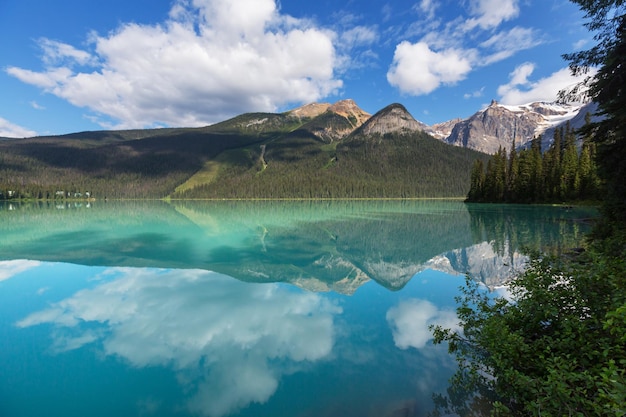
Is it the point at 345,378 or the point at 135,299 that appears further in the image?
the point at 135,299

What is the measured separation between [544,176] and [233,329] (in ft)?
317

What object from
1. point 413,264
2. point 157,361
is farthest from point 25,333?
point 413,264

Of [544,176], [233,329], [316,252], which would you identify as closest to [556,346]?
[233,329]

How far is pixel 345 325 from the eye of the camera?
13906 millimetres

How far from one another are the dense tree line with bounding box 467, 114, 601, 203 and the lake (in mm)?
55530

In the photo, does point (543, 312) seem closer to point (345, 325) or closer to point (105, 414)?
point (345, 325)

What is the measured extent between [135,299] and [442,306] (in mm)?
16986

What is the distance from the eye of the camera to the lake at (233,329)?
8789 millimetres

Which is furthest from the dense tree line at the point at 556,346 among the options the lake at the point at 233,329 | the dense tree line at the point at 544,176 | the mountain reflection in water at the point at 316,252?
the dense tree line at the point at 544,176

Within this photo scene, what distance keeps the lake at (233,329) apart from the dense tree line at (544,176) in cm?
5553

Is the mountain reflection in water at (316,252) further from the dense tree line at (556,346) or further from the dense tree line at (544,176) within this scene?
the dense tree line at (544,176)

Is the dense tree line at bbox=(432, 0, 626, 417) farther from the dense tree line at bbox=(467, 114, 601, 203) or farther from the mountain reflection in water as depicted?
the dense tree line at bbox=(467, 114, 601, 203)

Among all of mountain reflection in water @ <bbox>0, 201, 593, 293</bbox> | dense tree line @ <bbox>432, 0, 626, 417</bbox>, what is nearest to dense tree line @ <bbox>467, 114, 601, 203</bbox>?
mountain reflection in water @ <bbox>0, 201, 593, 293</bbox>

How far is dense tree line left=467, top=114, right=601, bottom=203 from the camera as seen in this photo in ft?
229
